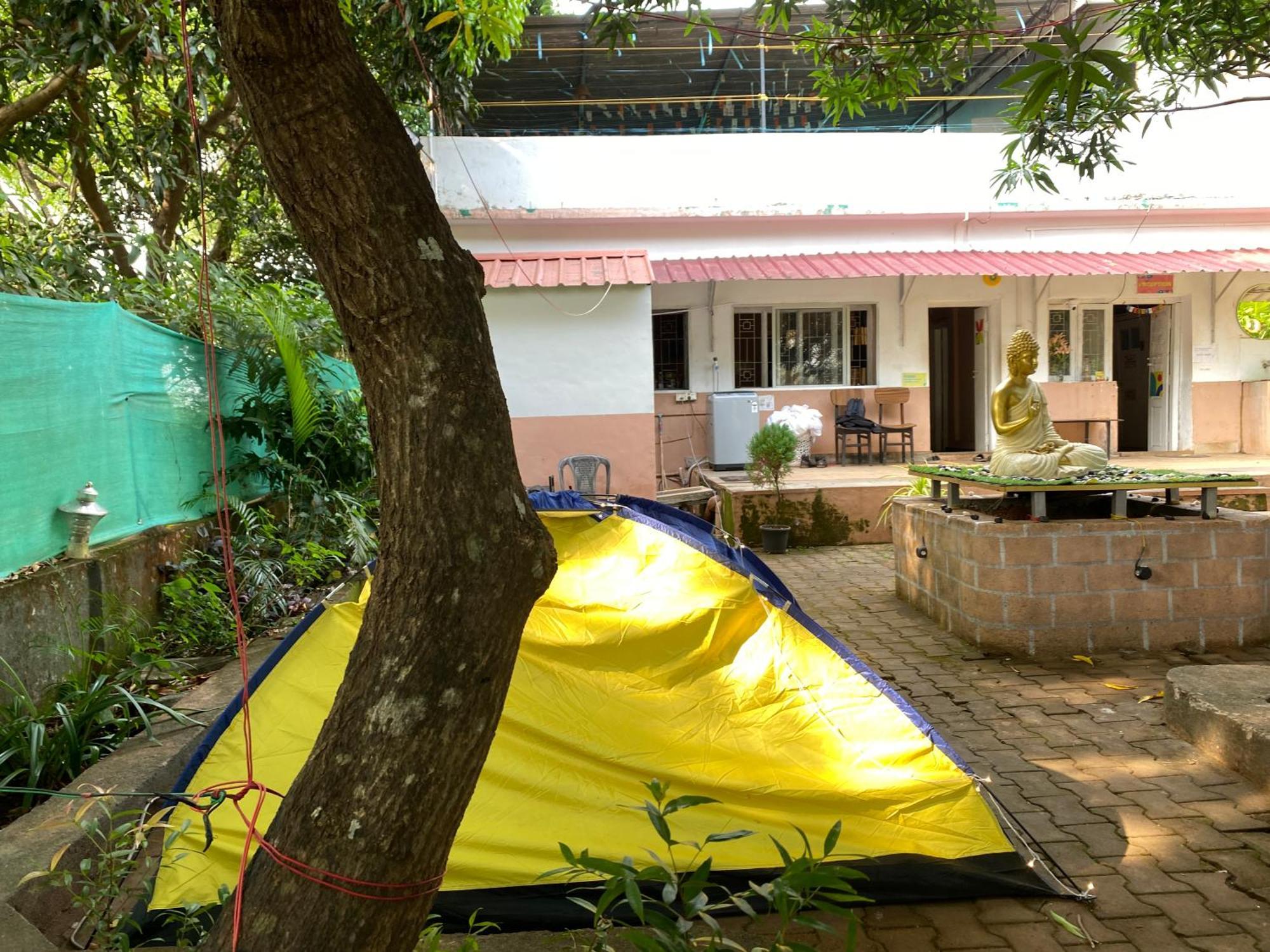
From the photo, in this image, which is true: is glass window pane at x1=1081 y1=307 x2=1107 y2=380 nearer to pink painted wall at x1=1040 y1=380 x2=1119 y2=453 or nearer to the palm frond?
pink painted wall at x1=1040 y1=380 x2=1119 y2=453

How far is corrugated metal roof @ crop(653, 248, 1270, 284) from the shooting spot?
11078 millimetres

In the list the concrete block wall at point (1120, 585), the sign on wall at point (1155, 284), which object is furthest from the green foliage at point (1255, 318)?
the concrete block wall at point (1120, 585)

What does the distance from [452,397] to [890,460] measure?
1115 centimetres

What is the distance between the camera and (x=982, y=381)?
43.9 ft

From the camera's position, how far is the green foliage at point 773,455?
9.19 metres

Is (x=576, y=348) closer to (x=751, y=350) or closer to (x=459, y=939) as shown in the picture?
(x=751, y=350)

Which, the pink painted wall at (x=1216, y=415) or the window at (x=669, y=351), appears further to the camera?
the window at (x=669, y=351)

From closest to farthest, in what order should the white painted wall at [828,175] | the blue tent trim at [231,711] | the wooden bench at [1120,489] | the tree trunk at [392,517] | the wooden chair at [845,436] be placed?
1. the tree trunk at [392,517]
2. the blue tent trim at [231,711]
3. the wooden bench at [1120,489]
4. the wooden chair at [845,436]
5. the white painted wall at [828,175]

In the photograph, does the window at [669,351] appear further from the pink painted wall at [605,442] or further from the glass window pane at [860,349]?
the pink painted wall at [605,442]

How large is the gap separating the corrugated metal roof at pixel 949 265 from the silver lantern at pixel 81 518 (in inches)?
293

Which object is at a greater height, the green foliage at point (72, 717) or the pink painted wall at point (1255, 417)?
the pink painted wall at point (1255, 417)

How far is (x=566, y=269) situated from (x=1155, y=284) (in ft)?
28.0

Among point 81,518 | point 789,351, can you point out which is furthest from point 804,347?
point 81,518

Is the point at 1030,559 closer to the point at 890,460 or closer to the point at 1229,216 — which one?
the point at 890,460
